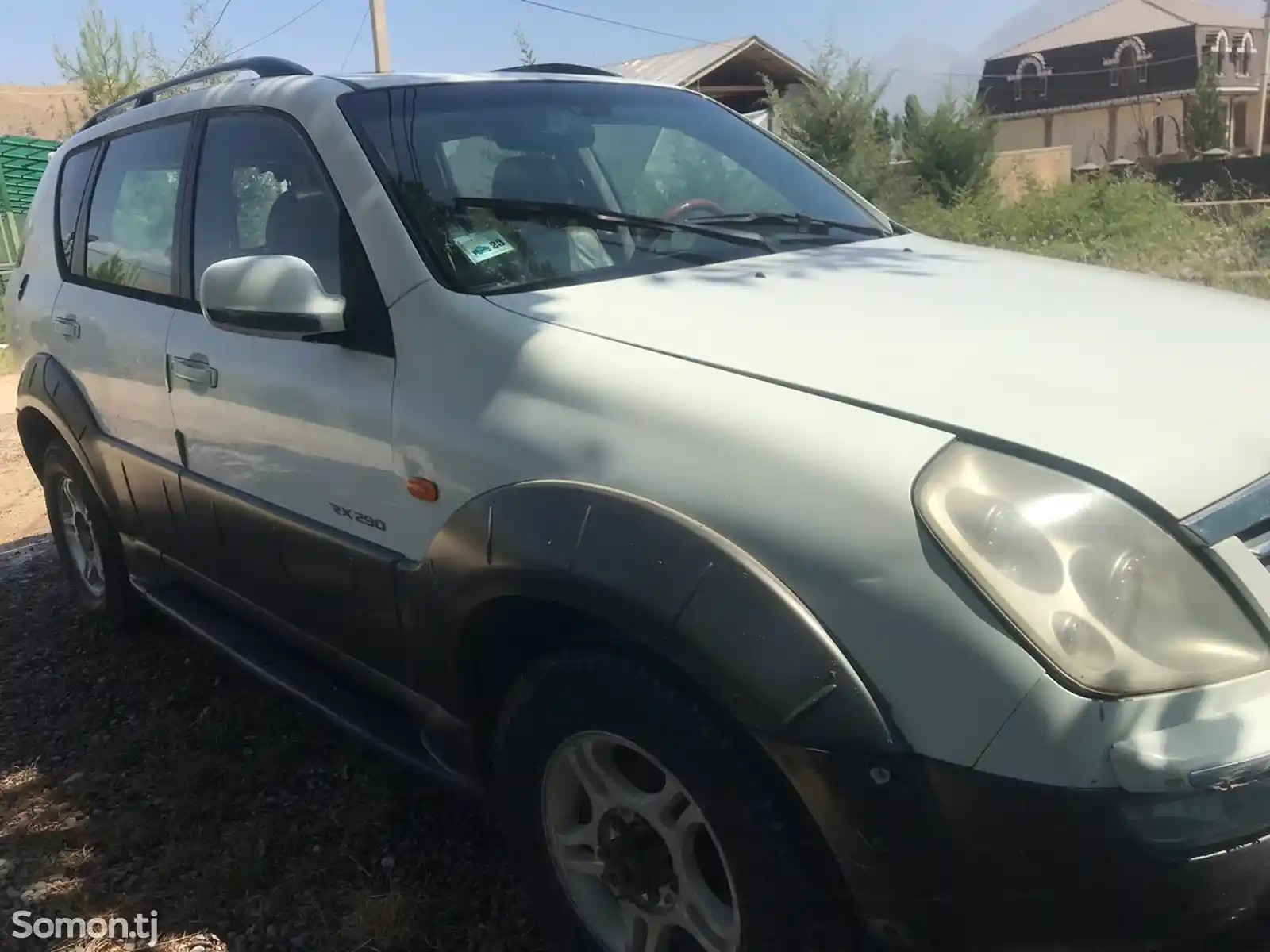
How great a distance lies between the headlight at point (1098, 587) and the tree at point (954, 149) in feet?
55.0

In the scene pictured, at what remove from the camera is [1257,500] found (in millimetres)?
1569

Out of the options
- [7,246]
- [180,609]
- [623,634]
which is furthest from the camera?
[7,246]

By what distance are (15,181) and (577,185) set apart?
670 inches

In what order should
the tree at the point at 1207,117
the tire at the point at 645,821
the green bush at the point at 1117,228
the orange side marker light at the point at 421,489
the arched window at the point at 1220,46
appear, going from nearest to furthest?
the tire at the point at 645,821 → the orange side marker light at the point at 421,489 → the green bush at the point at 1117,228 → the tree at the point at 1207,117 → the arched window at the point at 1220,46

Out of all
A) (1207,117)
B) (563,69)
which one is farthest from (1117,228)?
(1207,117)

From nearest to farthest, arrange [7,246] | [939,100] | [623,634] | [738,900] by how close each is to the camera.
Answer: [738,900], [623,634], [7,246], [939,100]

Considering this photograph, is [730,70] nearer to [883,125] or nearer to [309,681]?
[883,125]

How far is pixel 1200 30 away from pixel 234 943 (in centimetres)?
4939

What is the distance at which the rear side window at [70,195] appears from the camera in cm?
405

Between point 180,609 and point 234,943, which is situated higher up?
point 180,609

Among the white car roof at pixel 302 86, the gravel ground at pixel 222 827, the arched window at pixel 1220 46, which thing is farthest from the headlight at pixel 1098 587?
the arched window at pixel 1220 46

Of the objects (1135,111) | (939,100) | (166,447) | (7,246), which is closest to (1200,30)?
(1135,111)

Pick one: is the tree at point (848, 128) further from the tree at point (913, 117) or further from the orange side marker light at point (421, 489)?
the orange side marker light at point (421, 489)

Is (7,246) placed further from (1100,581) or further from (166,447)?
(1100,581)
